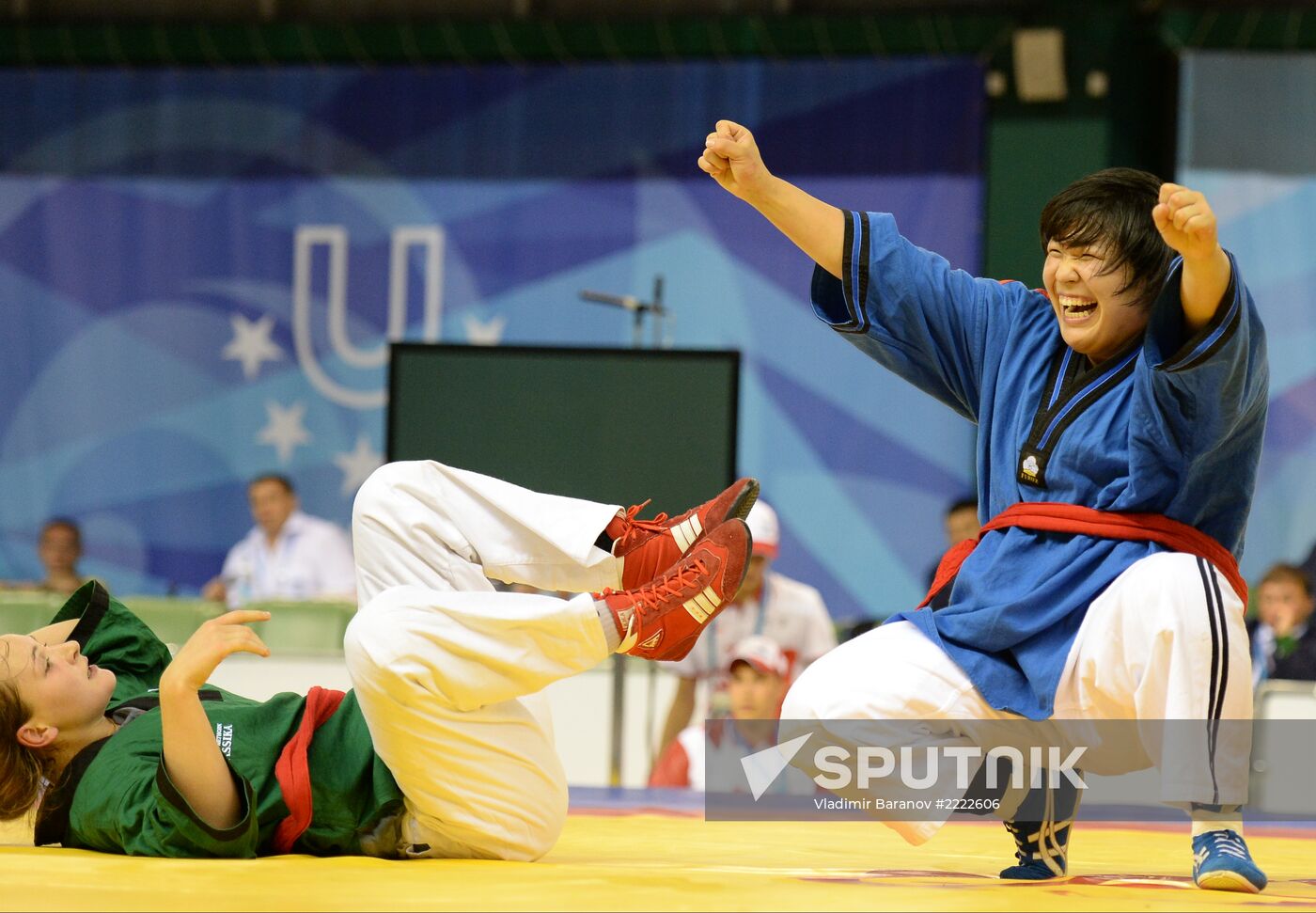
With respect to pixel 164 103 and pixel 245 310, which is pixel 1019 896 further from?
pixel 164 103

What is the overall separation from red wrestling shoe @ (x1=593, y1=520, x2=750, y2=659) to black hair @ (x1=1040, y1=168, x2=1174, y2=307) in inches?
24.3

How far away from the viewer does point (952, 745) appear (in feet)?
6.76

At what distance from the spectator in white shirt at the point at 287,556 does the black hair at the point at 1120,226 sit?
4.75 metres

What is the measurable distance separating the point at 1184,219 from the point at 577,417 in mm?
3087

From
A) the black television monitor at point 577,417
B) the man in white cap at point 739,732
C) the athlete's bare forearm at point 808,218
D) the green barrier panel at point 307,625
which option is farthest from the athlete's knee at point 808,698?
the green barrier panel at point 307,625

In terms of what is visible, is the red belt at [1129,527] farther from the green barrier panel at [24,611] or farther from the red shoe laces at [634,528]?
the green barrier panel at [24,611]

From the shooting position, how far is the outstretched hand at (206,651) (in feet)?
6.38

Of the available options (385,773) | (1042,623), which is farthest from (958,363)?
(385,773)

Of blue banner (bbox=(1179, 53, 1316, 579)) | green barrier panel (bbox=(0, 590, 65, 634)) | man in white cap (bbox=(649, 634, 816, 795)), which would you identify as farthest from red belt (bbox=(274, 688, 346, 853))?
blue banner (bbox=(1179, 53, 1316, 579))

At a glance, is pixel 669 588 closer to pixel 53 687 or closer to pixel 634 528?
pixel 634 528

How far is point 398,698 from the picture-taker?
199 centimetres

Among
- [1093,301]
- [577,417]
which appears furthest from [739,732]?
[1093,301]

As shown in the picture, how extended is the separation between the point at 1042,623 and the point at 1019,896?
1.32ft

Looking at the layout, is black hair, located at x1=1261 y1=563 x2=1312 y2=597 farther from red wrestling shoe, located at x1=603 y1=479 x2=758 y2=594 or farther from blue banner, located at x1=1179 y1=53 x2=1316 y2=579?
red wrestling shoe, located at x1=603 y1=479 x2=758 y2=594
